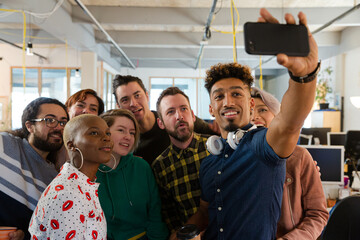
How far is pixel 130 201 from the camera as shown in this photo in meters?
1.62

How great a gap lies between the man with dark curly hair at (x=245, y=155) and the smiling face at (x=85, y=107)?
1272 millimetres

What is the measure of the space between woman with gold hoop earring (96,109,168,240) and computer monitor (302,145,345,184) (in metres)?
2.05

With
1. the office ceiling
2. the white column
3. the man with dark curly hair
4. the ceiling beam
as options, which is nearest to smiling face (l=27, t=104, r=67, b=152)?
the man with dark curly hair

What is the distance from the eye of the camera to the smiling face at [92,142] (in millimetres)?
1351

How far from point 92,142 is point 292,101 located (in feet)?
3.05

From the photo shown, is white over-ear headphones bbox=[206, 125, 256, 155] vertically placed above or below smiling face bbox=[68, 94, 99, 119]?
below

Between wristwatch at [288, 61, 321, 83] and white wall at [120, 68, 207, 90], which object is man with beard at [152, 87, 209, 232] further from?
white wall at [120, 68, 207, 90]

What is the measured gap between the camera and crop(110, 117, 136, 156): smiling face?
1713 millimetres

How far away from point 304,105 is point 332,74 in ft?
29.4

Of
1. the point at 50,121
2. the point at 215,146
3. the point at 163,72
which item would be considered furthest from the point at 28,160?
the point at 163,72

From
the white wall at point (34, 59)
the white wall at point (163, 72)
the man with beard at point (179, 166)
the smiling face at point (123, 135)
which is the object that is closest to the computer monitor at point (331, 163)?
the man with beard at point (179, 166)

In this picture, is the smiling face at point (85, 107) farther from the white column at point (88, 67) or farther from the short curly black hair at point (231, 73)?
the white column at point (88, 67)

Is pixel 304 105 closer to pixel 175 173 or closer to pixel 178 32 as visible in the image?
pixel 175 173

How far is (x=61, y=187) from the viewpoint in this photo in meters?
1.19
